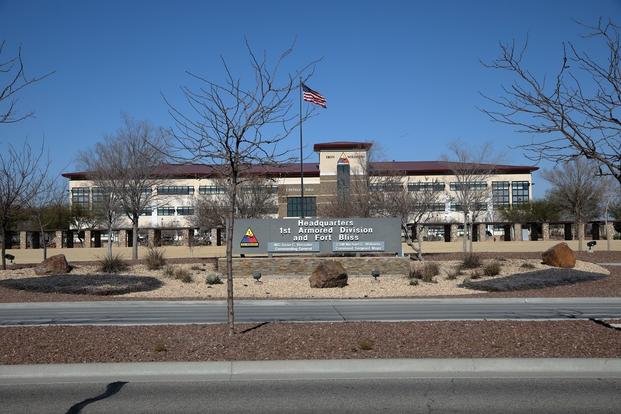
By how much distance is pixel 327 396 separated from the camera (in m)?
7.47

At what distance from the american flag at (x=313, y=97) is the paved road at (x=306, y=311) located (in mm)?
16657

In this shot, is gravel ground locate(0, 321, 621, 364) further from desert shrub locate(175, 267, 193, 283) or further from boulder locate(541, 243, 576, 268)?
boulder locate(541, 243, 576, 268)

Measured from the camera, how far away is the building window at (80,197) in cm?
7531

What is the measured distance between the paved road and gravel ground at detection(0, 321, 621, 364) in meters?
3.12

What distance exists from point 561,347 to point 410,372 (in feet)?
8.17

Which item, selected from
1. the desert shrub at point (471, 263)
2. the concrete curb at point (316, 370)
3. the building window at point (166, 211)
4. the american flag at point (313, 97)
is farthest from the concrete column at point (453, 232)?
the concrete curb at point (316, 370)

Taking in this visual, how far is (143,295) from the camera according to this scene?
882 inches

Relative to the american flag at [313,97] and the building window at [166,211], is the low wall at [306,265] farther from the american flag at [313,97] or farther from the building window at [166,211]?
the building window at [166,211]

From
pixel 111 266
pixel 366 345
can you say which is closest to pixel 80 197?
pixel 111 266

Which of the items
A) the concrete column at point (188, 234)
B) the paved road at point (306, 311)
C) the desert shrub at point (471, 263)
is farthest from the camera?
the concrete column at point (188, 234)

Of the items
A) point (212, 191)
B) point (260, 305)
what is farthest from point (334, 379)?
point (212, 191)

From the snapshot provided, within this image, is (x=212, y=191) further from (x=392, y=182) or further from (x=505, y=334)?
(x=505, y=334)

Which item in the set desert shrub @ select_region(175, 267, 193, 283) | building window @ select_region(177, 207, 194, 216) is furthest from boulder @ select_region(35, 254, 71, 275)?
building window @ select_region(177, 207, 194, 216)

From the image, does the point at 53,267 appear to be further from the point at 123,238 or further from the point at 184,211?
the point at 184,211
